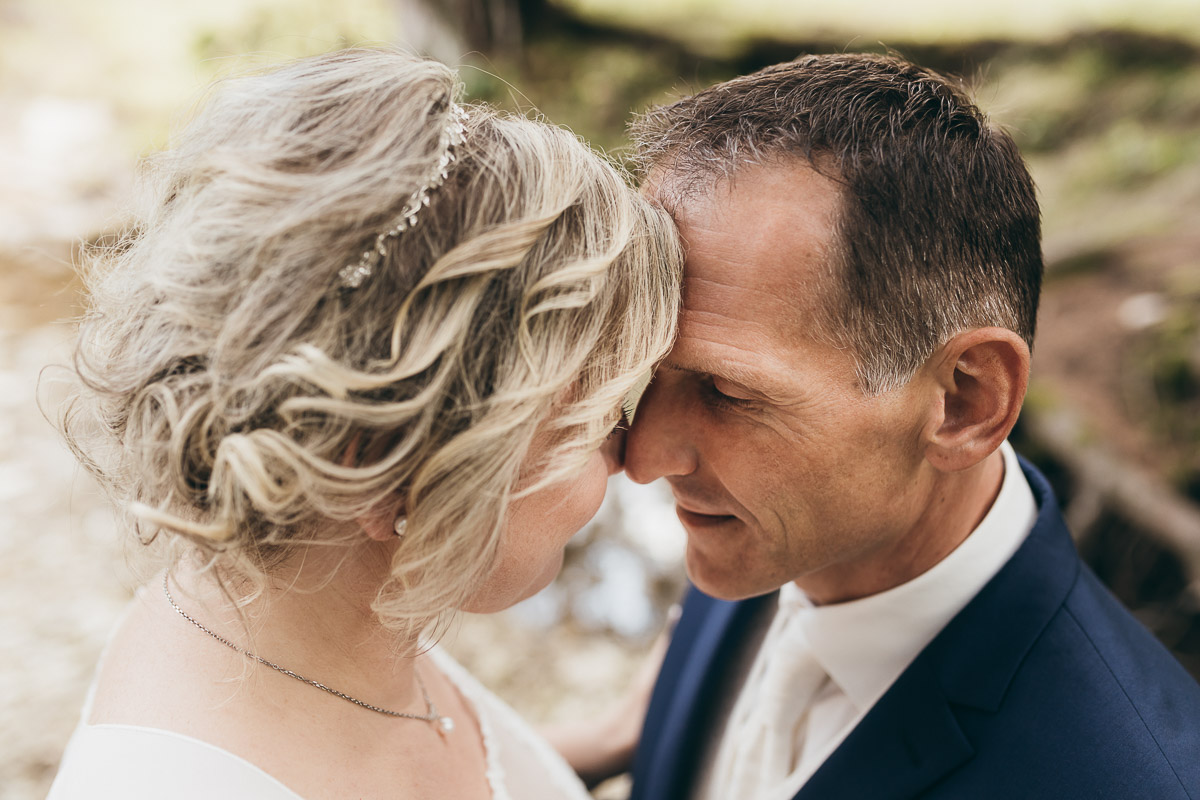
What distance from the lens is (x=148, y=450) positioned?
1.42 m

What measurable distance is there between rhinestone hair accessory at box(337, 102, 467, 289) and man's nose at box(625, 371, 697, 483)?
2.58 feet

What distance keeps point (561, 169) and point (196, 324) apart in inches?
26.9

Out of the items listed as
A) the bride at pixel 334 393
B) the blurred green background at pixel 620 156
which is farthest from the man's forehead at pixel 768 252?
the blurred green background at pixel 620 156

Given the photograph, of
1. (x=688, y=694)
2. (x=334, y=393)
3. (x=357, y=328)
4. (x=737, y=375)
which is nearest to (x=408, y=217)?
(x=357, y=328)

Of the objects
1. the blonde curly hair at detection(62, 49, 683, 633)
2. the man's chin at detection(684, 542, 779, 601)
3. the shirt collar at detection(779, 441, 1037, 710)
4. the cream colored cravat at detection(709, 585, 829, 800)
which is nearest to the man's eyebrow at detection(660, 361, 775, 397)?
the blonde curly hair at detection(62, 49, 683, 633)

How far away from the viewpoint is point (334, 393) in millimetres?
1297

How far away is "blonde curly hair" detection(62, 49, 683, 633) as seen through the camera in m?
1.31

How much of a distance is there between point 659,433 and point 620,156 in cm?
78

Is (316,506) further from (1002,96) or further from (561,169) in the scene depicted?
(1002,96)

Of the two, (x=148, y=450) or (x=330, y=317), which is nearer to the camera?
(x=330, y=317)

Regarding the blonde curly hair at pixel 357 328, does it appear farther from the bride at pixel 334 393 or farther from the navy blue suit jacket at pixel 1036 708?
the navy blue suit jacket at pixel 1036 708

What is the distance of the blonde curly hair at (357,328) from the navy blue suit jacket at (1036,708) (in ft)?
3.46

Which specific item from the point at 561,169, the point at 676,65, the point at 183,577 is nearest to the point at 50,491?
the point at 183,577

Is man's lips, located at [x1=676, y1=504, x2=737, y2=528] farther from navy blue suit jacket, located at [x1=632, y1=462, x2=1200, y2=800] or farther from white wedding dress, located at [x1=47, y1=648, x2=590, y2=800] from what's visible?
white wedding dress, located at [x1=47, y1=648, x2=590, y2=800]
